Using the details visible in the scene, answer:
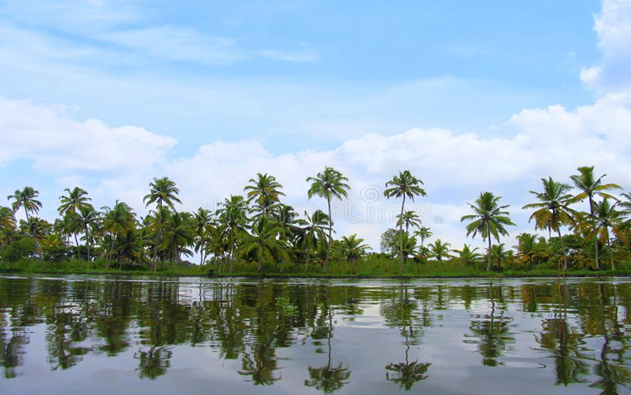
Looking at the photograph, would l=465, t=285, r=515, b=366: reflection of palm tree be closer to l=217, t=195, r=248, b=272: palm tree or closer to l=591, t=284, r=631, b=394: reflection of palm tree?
l=591, t=284, r=631, b=394: reflection of palm tree

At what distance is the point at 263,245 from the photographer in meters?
55.0

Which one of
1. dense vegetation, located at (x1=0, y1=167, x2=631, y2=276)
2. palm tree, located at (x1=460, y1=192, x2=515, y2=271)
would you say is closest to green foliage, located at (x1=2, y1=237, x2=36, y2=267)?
dense vegetation, located at (x1=0, y1=167, x2=631, y2=276)

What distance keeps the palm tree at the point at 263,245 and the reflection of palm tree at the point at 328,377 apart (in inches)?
1876

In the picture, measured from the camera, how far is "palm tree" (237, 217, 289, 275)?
5441cm

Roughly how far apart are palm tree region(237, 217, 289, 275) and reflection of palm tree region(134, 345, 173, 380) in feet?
152

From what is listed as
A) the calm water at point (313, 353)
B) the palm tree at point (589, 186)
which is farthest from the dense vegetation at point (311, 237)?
the calm water at point (313, 353)

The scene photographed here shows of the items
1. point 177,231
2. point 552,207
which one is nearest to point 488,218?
point 552,207

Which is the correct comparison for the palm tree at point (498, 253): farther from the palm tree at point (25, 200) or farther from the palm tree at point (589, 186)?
the palm tree at point (25, 200)

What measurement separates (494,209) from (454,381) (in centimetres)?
5828

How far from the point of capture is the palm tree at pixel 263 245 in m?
54.4

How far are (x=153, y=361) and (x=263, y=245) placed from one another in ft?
159

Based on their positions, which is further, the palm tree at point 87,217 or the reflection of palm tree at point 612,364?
the palm tree at point 87,217

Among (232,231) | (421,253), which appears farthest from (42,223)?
(421,253)

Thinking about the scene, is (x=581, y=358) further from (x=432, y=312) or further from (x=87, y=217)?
(x=87, y=217)
